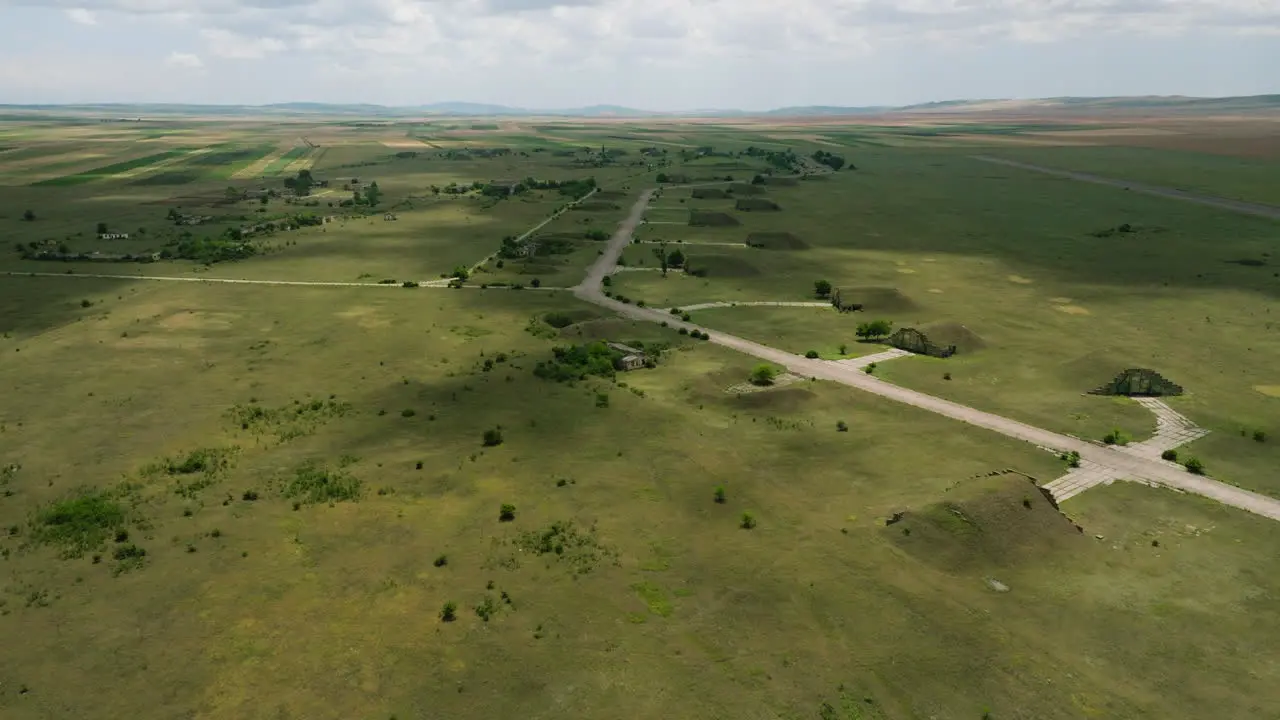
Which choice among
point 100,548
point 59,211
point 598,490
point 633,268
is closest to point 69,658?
point 100,548

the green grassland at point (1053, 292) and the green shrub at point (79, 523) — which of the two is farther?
the green grassland at point (1053, 292)

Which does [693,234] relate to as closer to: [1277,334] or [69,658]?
[1277,334]

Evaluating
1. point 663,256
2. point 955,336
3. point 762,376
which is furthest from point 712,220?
point 762,376

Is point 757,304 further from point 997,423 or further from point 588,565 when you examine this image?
point 588,565

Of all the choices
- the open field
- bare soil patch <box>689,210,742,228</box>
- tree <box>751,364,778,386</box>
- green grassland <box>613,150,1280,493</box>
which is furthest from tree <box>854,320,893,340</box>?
bare soil patch <box>689,210,742,228</box>

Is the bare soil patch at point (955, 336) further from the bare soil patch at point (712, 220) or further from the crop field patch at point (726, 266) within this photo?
the bare soil patch at point (712, 220)

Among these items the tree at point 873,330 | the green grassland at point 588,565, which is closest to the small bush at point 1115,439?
the green grassland at point 588,565
